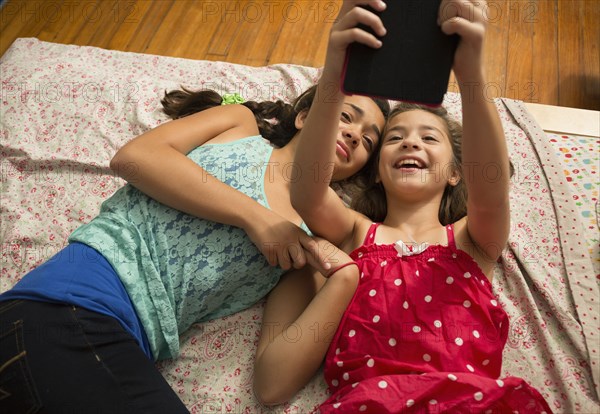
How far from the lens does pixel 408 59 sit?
2.78ft

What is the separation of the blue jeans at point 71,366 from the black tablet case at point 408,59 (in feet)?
2.04

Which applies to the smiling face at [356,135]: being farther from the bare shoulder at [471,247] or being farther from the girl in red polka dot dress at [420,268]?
the bare shoulder at [471,247]

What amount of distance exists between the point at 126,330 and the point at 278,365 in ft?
0.97

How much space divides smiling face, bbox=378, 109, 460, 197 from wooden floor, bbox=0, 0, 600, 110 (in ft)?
2.89

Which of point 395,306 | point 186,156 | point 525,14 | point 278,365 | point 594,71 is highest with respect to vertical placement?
point 525,14

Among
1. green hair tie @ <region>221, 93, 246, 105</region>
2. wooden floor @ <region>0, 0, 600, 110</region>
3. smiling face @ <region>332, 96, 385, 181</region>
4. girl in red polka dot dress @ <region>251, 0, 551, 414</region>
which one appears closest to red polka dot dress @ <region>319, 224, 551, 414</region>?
girl in red polka dot dress @ <region>251, 0, 551, 414</region>

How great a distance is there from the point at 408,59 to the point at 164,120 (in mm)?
936

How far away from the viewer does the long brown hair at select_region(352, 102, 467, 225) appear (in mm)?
1290

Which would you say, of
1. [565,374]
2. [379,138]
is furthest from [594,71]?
[565,374]

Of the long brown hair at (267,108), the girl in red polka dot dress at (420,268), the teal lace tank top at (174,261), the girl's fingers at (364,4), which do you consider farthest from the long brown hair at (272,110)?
the girl's fingers at (364,4)

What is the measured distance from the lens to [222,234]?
1.21 metres

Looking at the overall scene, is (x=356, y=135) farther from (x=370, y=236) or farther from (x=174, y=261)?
(x=174, y=261)

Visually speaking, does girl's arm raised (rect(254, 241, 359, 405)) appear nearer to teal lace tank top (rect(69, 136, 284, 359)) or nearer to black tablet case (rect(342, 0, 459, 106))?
teal lace tank top (rect(69, 136, 284, 359))

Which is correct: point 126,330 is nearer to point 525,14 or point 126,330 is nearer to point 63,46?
point 63,46
